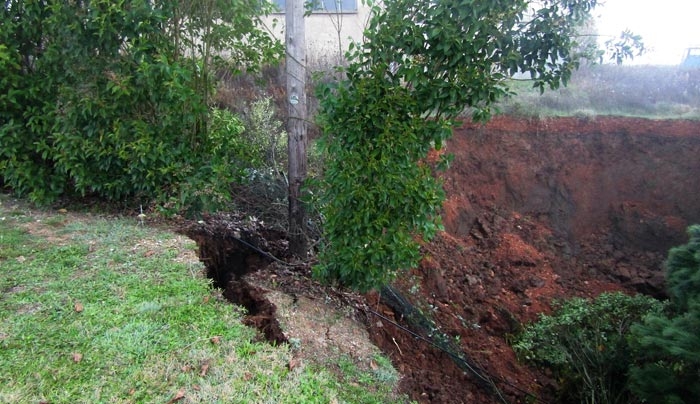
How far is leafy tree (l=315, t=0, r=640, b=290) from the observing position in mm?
3590

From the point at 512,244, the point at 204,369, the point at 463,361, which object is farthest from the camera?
the point at 512,244

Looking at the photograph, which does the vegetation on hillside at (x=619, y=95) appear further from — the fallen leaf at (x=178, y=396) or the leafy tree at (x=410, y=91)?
the fallen leaf at (x=178, y=396)

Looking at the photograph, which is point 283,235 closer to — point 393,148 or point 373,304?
point 373,304

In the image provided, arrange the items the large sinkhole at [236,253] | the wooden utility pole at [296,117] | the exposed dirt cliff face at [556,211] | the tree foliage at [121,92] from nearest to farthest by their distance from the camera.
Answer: the large sinkhole at [236,253] < the wooden utility pole at [296,117] < the tree foliage at [121,92] < the exposed dirt cliff face at [556,211]

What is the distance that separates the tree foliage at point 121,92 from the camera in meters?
4.68

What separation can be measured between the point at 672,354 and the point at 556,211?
234 inches

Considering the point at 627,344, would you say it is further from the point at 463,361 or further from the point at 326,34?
the point at 326,34

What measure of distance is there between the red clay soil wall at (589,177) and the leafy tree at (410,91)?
14.7 feet

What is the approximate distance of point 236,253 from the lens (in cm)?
530

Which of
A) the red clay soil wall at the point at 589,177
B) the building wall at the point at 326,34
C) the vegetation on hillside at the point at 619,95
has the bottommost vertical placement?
the red clay soil wall at the point at 589,177

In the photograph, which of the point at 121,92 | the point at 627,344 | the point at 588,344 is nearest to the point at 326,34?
the point at 121,92

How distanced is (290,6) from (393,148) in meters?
1.79

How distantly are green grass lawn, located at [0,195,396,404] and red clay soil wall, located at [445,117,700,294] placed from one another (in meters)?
5.44

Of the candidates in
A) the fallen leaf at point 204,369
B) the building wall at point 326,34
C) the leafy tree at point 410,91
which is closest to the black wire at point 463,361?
the leafy tree at point 410,91
